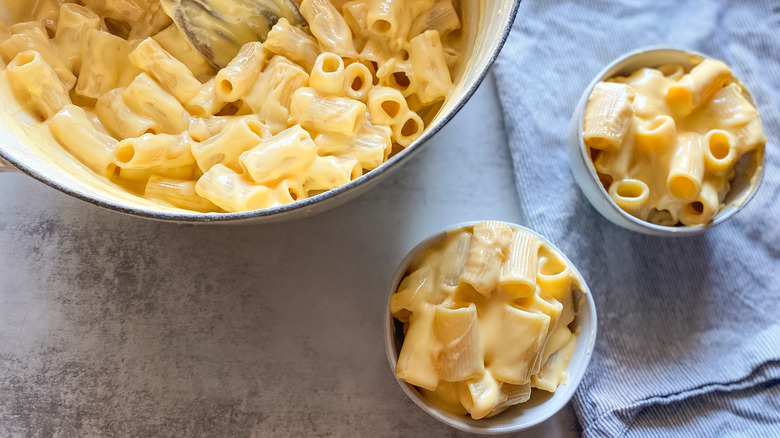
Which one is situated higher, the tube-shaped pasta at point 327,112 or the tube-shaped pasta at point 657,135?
the tube-shaped pasta at point 327,112

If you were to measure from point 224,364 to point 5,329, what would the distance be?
0.35 m

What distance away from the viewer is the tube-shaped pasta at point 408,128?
89cm

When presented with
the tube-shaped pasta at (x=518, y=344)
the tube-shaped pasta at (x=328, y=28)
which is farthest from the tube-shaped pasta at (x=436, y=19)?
the tube-shaped pasta at (x=518, y=344)

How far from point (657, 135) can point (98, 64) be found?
867 millimetres

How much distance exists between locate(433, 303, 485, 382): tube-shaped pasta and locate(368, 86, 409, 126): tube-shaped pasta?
0.93 feet

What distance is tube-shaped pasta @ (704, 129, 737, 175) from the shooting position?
99cm

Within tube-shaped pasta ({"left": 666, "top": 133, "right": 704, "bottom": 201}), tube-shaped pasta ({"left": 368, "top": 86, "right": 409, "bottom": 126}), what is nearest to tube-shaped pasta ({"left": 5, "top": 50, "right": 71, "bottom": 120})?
tube-shaped pasta ({"left": 368, "top": 86, "right": 409, "bottom": 126})

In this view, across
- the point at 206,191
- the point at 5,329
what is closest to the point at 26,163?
the point at 206,191

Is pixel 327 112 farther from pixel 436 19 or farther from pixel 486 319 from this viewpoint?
pixel 486 319

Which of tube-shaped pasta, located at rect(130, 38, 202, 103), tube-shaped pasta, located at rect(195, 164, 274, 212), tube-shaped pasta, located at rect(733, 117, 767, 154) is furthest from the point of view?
tube-shaped pasta, located at rect(733, 117, 767, 154)

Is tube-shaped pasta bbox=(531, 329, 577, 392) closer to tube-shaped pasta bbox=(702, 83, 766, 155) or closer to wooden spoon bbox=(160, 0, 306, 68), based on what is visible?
tube-shaped pasta bbox=(702, 83, 766, 155)

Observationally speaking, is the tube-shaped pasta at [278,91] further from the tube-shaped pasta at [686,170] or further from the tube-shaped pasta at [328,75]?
the tube-shaped pasta at [686,170]

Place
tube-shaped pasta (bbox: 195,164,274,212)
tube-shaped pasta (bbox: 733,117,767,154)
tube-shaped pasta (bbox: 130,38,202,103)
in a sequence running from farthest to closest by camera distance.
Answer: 1. tube-shaped pasta (bbox: 733,117,767,154)
2. tube-shaped pasta (bbox: 130,38,202,103)
3. tube-shaped pasta (bbox: 195,164,274,212)

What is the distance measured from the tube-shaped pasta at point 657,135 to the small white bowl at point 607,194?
93 millimetres
